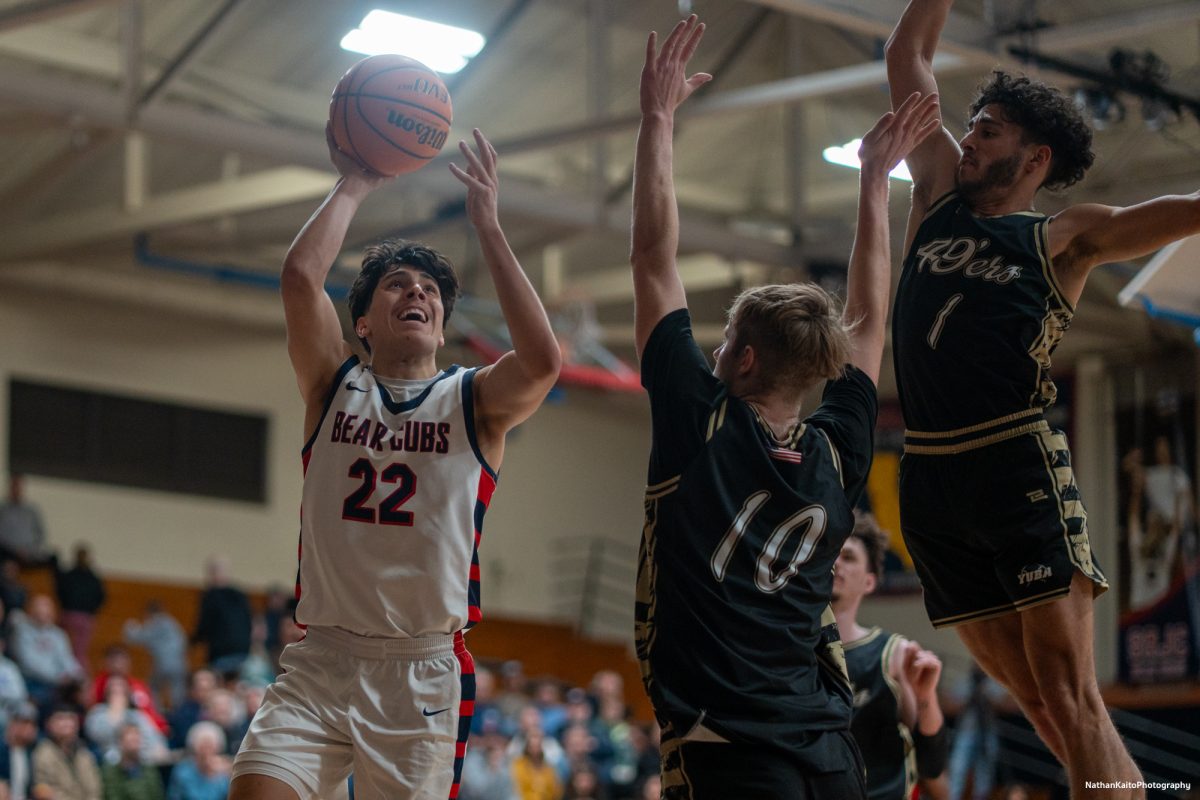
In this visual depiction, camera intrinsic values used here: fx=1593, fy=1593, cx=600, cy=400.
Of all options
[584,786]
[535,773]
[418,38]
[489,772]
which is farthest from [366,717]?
[535,773]

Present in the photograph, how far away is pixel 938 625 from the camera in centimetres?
542

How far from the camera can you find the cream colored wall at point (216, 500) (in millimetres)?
21625

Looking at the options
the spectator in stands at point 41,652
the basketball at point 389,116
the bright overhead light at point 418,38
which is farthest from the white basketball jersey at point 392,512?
the spectator in stands at point 41,652

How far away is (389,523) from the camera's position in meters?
5.06

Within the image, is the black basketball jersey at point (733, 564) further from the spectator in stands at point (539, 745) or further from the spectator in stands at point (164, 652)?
the spectator in stands at point (164, 652)

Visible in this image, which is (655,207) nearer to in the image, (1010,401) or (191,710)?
(1010,401)

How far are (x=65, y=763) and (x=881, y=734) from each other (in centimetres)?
905

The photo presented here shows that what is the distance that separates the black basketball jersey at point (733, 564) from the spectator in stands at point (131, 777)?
1027 cm

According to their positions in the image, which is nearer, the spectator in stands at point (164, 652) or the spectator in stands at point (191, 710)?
the spectator in stands at point (191, 710)

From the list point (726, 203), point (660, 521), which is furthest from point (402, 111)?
point (726, 203)

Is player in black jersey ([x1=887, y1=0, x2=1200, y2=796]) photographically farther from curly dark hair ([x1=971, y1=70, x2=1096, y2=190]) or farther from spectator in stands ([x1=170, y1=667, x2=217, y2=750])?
spectator in stands ([x1=170, y1=667, x2=217, y2=750])

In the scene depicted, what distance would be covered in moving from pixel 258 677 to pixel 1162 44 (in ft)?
38.2

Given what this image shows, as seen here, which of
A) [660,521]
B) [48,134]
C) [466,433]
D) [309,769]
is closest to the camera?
[660,521]

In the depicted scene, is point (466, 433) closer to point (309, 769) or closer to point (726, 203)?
point (309, 769)
